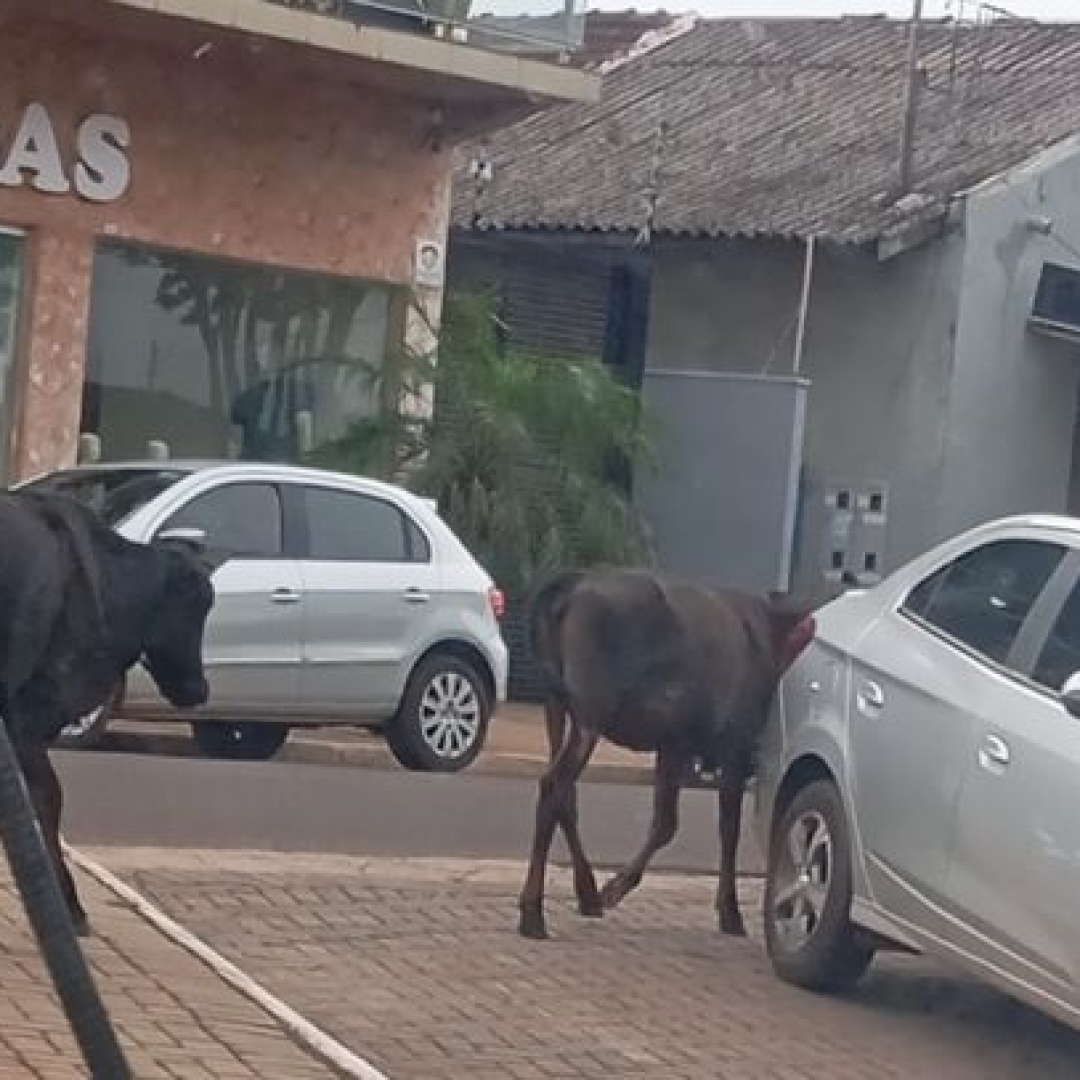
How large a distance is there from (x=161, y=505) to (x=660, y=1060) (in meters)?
7.50

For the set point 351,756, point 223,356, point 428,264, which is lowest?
point 351,756

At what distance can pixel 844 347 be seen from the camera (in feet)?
86.2

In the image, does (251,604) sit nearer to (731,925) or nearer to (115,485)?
(115,485)

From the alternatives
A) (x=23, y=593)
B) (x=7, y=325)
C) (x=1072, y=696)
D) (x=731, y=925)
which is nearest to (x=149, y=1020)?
(x=23, y=593)

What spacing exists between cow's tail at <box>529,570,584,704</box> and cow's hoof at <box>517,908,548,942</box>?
2.70ft

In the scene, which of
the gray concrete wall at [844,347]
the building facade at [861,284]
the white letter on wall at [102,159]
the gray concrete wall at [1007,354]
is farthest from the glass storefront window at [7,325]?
the gray concrete wall at [1007,354]

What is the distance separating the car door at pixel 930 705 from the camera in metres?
9.23

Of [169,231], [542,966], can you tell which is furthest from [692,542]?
[542,966]

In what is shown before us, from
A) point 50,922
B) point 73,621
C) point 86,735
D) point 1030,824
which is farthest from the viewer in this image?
point 86,735

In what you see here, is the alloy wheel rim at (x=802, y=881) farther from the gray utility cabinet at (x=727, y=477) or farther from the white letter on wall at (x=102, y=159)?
the gray utility cabinet at (x=727, y=477)

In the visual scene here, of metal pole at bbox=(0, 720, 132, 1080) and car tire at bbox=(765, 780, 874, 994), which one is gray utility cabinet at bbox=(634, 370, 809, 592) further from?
metal pole at bbox=(0, 720, 132, 1080)

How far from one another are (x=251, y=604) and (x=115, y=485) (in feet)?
3.21

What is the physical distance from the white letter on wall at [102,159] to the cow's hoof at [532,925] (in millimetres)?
10497

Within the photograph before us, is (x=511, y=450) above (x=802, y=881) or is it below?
above
